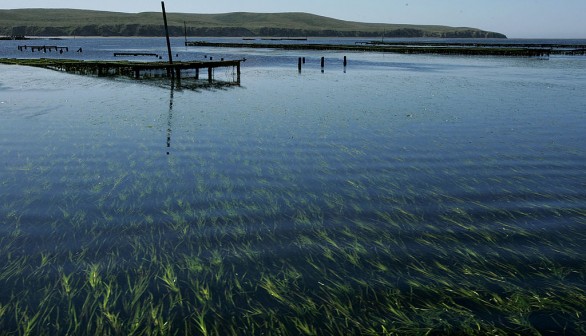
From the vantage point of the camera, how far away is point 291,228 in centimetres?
864

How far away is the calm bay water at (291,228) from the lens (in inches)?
233

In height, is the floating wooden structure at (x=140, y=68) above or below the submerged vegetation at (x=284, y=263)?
above

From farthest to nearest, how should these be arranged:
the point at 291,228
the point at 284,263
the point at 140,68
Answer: the point at 140,68
the point at 291,228
the point at 284,263

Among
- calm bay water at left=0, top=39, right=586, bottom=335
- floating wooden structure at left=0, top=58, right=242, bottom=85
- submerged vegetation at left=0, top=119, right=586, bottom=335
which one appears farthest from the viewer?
floating wooden structure at left=0, top=58, right=242, bottom=85

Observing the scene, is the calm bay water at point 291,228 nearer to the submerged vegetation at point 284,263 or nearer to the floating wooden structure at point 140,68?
the submerged vegetation at point 284,263

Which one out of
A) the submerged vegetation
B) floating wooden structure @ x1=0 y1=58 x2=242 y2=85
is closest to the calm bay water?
the submerged vegetation

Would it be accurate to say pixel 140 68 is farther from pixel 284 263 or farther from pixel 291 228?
pixel 284 263

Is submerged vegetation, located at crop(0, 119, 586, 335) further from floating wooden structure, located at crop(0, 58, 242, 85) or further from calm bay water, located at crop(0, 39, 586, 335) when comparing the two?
floating wooden structure, located at crop(0, 58, 242, 85)

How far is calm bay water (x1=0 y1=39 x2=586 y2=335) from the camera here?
233 inches

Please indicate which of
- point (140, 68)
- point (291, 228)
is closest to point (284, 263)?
point (291, 228)

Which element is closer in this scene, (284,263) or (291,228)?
(284,263)

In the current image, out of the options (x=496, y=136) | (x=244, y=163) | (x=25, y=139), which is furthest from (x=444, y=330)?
(x=25, y=139)

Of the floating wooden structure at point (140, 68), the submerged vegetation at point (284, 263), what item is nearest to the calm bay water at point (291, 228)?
the submerged vegetation at point (284, 263)

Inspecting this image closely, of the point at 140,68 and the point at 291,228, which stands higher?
the point at 140,68
